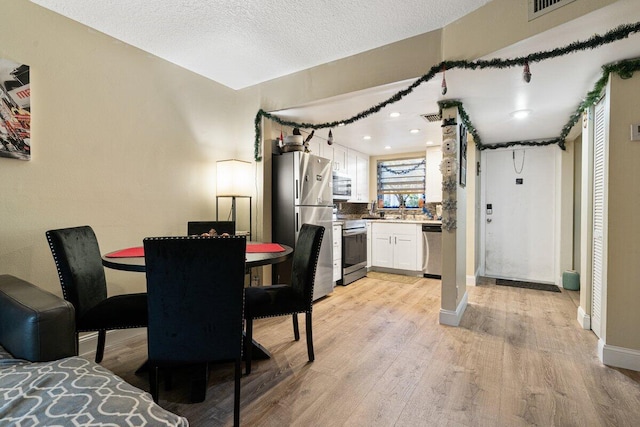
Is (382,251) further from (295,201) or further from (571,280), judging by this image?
(571,280)

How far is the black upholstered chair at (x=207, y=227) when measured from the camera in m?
2.75

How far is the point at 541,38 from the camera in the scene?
188 cm

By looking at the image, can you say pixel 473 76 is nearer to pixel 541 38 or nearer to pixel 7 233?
pixel 541 38

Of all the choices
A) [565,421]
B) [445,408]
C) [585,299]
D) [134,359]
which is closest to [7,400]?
[134,359]

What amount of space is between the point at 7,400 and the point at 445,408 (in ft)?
6.02

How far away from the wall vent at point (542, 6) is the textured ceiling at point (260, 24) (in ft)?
1.07

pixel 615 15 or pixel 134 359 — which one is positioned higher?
pixel 615 15

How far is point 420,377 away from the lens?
1987 mm

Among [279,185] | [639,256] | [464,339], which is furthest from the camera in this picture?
[279,185]

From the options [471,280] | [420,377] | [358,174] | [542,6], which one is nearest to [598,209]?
[542,6]

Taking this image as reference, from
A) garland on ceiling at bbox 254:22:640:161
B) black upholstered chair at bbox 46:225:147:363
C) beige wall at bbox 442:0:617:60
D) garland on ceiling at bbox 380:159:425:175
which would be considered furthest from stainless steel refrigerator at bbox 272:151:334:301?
garland on ceiling at bbox 380:159:425:175

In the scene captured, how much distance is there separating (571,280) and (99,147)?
547 centimetres

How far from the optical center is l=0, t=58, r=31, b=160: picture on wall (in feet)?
6.32

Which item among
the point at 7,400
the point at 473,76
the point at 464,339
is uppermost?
the point at 473,76
